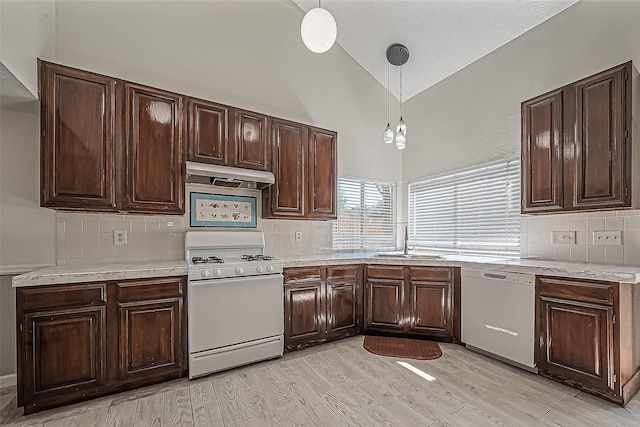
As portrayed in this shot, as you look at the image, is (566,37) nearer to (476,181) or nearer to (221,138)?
(476,181)

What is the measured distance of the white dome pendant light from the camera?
5.86ft

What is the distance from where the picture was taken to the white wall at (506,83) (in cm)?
254

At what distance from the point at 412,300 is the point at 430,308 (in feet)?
0.64

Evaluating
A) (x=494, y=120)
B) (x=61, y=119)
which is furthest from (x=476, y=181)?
(x=61, y=119)

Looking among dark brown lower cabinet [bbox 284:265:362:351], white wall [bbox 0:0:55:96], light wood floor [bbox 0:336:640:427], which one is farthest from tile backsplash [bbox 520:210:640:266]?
white wall [bbox 0:0:55:96]

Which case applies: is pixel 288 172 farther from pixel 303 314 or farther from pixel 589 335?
pixel 589 335

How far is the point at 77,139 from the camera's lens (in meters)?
2.31

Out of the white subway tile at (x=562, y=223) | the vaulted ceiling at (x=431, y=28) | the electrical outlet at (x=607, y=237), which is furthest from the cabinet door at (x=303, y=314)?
the vaulted ceiling at (x=431, y=28)

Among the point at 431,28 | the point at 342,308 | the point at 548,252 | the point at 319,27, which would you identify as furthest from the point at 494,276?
the point at 431,28

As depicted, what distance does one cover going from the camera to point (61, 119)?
7.39 feet

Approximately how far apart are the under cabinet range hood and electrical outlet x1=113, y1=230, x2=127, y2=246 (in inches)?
29.5

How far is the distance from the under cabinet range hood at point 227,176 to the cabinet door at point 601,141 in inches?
Answer: 105

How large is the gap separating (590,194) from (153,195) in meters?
3.56

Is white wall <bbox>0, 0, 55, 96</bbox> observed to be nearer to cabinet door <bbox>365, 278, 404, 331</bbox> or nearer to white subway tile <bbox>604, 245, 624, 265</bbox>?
cabinet door <bbox>365, 278, 404, 331</bbox>
